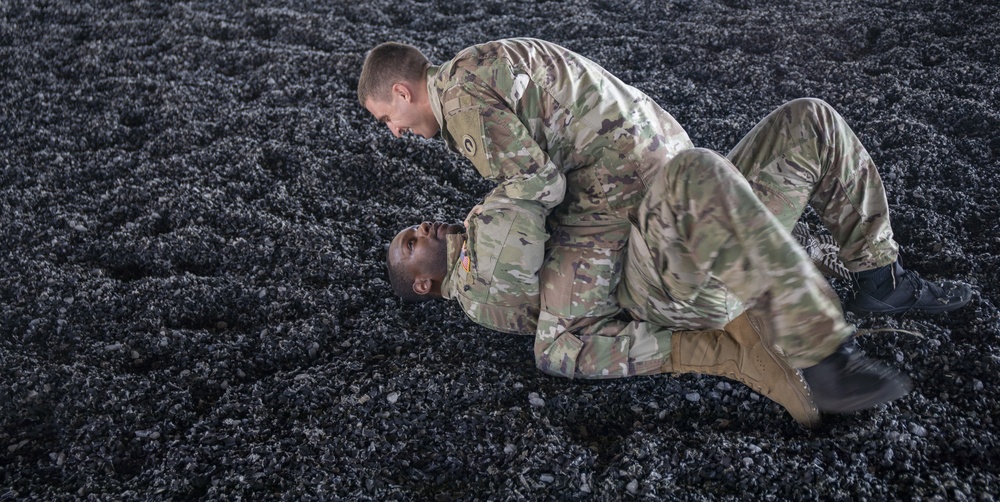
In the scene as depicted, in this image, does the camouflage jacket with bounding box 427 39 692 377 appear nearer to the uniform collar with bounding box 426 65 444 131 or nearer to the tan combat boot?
the uniform collar with bounding box 426 65 444 131

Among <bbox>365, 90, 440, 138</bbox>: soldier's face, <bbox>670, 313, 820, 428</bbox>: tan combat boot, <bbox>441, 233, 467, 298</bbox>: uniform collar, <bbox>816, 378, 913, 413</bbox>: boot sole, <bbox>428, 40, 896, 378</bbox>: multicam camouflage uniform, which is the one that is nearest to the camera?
<bbox>816, 378, 913, 413</bbox>: boot sole

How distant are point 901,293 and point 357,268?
6.89ft

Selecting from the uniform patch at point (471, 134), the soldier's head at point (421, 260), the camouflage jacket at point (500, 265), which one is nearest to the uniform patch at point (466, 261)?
the camouflage jacket at point (500, 265)

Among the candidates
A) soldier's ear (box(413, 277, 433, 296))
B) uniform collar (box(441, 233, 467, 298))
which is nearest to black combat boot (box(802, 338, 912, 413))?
uniform collar (box(441, 233, 467, 298))

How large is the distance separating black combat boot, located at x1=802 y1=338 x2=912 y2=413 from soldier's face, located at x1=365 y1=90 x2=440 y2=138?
1.52 metres

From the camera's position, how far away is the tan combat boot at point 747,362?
2197 millimetres

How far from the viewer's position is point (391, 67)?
8.33ft

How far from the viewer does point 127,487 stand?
2256mm

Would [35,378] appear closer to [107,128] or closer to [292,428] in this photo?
[292,428]

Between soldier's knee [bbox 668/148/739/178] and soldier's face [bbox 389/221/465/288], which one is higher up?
soldier's knee [bbox 668/148/739/178]

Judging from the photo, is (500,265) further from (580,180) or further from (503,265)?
(580,180)

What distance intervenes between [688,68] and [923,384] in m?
2.36

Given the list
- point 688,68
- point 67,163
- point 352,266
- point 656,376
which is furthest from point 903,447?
point 67,163

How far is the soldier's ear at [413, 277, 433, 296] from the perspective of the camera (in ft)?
9.35
